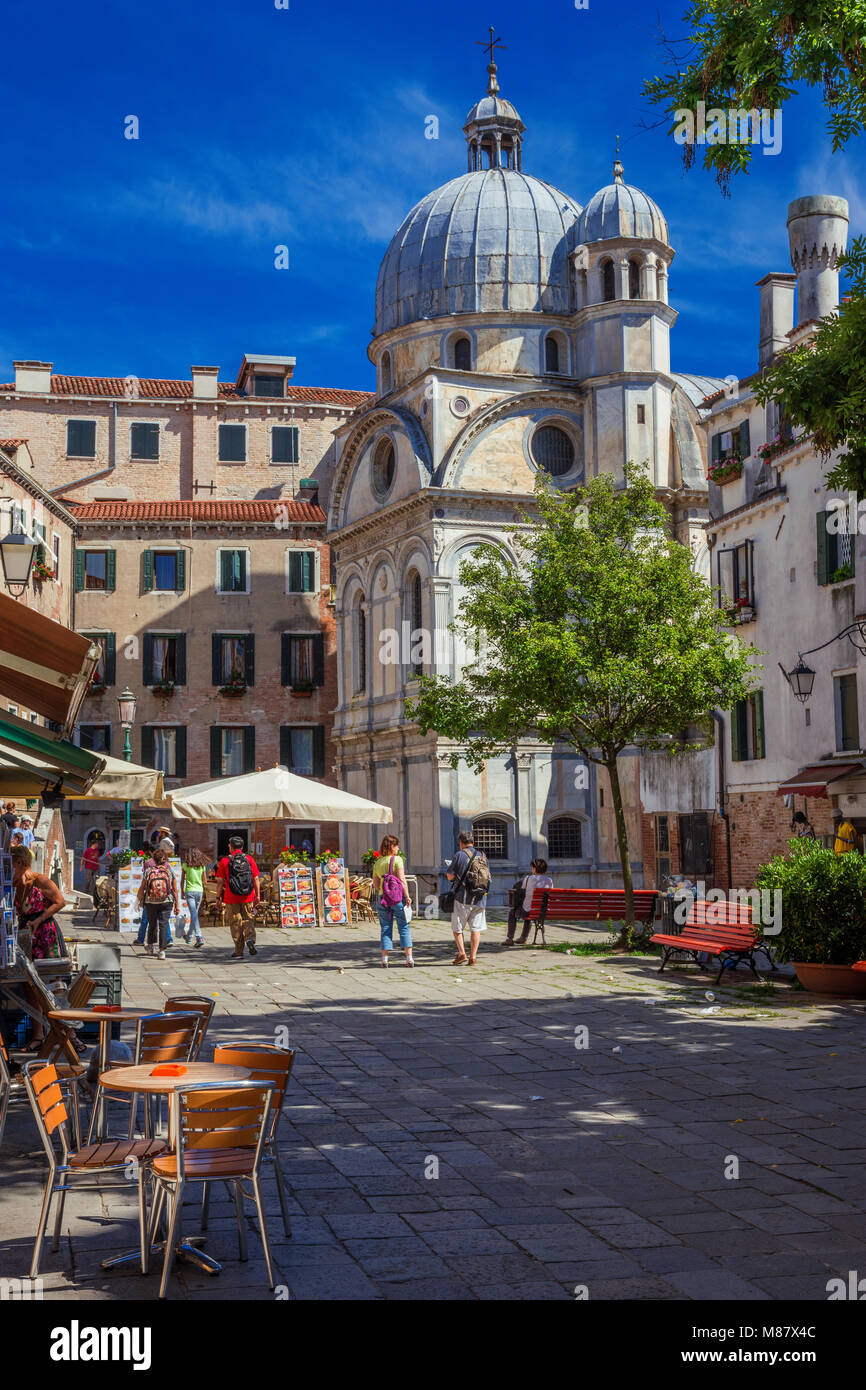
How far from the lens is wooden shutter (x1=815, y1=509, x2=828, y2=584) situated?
25.0 metres

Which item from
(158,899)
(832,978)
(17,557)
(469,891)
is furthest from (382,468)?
(17,557)

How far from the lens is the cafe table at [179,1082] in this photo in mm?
6023

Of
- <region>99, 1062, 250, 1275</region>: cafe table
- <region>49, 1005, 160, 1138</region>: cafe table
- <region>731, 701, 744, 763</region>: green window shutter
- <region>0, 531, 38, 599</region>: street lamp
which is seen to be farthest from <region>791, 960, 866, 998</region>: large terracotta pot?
<region>731, 701, 744, 763</region>: green window shutter

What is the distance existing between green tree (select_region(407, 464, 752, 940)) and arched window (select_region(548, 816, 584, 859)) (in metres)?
14.4

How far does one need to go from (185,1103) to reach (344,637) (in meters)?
36.7

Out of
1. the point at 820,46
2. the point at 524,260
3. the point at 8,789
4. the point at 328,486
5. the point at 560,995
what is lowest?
the point at 560,995

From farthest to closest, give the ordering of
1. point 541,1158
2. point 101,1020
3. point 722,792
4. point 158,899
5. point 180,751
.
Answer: point 180,751 → point 722,792 → point 158,899 → point 101,1020 → point 541,1158

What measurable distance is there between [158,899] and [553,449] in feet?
67.8

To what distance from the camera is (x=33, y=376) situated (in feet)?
159

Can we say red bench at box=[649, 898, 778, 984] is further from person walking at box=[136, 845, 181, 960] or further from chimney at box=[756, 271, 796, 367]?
chimney at box=[756, 271, 796, 367]

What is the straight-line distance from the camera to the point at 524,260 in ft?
135

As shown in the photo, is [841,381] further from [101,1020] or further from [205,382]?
[205,382]
